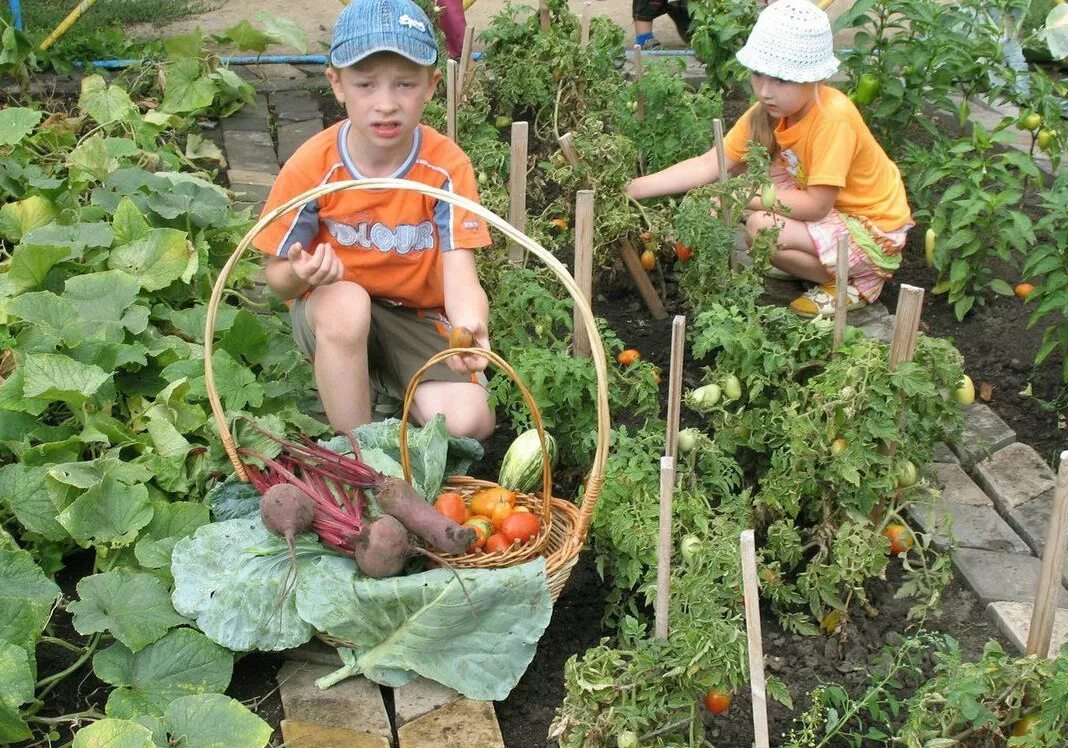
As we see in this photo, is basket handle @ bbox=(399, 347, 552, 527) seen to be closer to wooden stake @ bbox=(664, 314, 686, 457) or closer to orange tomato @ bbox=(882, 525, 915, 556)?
wooden stake @ bbox=(664, 314, 686, 457)

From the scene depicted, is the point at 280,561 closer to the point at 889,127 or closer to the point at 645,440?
the point at 645,440

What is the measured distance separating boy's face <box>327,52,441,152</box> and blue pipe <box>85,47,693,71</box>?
9.37ft

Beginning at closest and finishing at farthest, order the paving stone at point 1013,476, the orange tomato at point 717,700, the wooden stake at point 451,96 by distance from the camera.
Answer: the orange tomato at point 717,700
the paving stone at point 1013,476
the wooden stake at point 451,96

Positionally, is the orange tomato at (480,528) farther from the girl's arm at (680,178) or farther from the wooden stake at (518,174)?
the girl's arm at (680,178)

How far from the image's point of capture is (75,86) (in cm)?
563

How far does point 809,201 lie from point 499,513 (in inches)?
64.5

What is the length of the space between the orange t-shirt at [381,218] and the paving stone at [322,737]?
121cm

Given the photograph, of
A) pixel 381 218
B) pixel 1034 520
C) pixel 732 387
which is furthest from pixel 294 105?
pixel 1034 520

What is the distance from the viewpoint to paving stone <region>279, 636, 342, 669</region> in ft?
9.16

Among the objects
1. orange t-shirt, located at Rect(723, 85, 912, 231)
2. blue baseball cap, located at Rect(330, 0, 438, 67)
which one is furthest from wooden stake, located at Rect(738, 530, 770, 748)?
orange t-shirt, located at Rect(723, 85, 912, 231)

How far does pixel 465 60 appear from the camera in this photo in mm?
4430

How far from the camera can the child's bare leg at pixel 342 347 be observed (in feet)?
10.3

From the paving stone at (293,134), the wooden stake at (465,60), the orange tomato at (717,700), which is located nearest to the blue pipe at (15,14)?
the paving stone at (293,134)

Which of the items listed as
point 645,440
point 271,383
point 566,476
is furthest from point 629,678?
point 271,383
